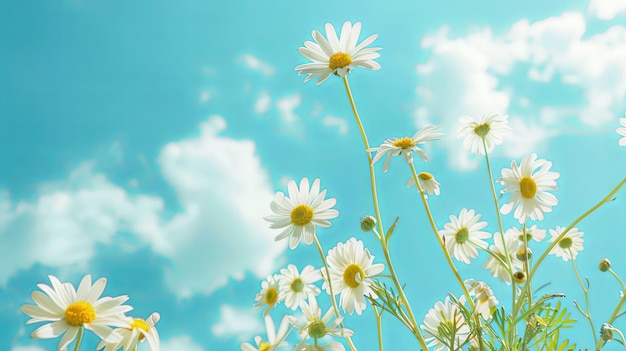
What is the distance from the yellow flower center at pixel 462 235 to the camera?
185cm

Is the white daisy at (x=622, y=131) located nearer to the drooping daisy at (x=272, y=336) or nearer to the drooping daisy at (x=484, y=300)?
the drooping daisy at (x=484, y=300)

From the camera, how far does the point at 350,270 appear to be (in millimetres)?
1476

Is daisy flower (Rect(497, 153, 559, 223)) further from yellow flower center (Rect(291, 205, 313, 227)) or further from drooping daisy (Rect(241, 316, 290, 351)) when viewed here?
drooping daisy (Rect(241, 316, 290, 351))

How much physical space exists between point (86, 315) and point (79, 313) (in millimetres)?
12

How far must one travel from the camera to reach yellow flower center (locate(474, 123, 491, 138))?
187 cm

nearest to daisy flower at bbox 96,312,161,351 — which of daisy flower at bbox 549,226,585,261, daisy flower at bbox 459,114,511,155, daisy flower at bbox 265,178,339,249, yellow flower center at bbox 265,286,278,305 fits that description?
daisy flower at bbox 265,178,339,249

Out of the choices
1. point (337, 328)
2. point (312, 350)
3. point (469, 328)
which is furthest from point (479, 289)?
point (312, 350)

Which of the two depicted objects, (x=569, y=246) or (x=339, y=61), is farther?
(x=569, y=246)

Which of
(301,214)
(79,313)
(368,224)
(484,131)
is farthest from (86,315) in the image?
(484,131)

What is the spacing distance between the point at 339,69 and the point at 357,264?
0.51m

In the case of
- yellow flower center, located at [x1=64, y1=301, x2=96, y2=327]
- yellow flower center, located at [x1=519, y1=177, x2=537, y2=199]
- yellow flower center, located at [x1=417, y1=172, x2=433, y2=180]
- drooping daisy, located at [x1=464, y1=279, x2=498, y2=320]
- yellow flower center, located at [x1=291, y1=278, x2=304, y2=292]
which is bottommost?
yellow flower center, located at [x1=64, y1=301, x2=96, y2=327]

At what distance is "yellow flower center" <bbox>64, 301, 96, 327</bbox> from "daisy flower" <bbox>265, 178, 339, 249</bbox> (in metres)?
0.51

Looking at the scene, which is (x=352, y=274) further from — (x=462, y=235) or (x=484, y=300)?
(x=462, y=235)

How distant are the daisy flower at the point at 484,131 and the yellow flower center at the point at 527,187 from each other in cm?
21
